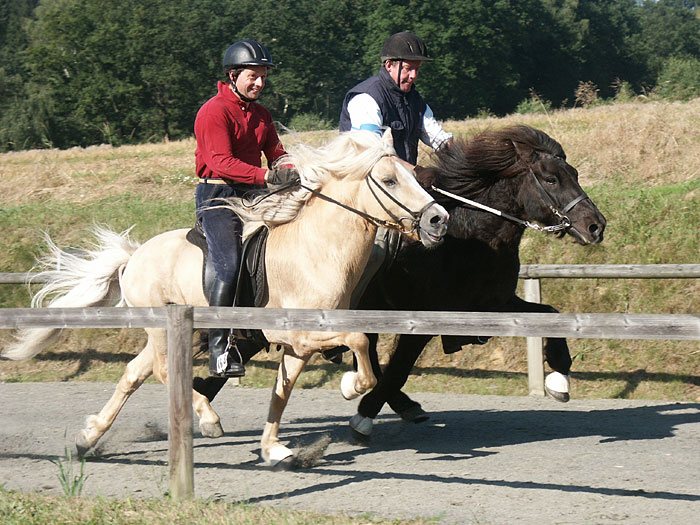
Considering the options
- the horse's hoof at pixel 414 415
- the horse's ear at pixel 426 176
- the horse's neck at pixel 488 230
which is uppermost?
the horse's ear at pixel 426 176

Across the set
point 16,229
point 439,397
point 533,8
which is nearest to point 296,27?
point 533,8

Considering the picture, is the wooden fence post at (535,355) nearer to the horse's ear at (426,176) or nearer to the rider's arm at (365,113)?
the horse's ear at (426,176)

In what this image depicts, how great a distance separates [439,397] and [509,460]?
2.96 metres

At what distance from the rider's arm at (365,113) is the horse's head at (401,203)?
3.18 ft

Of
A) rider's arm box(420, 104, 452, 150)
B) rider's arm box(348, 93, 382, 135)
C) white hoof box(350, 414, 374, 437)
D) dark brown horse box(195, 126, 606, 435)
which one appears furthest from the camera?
rider's arm box(420, 104, 452, 150)

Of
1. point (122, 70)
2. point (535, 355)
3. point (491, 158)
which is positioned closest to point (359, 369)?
point (491, 158)

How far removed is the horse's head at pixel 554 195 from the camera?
19.5 ft

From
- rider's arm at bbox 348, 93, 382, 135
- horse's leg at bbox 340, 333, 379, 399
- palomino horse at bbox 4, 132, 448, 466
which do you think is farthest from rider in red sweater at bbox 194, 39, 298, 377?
horse's leg at bbox 340, 333, 379, 399

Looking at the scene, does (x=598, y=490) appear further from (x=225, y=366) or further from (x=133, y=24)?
(x=133, y=24)

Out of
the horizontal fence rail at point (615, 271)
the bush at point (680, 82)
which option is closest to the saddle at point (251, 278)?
the horizontal fence rail at point (615, 271)

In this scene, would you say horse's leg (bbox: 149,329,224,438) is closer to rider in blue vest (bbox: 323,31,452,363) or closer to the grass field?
rider in blue vest (bbox: 323,31,452,363)

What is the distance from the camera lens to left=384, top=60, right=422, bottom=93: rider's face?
6727mm

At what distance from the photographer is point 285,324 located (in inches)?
189

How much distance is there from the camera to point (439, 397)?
9016mm
